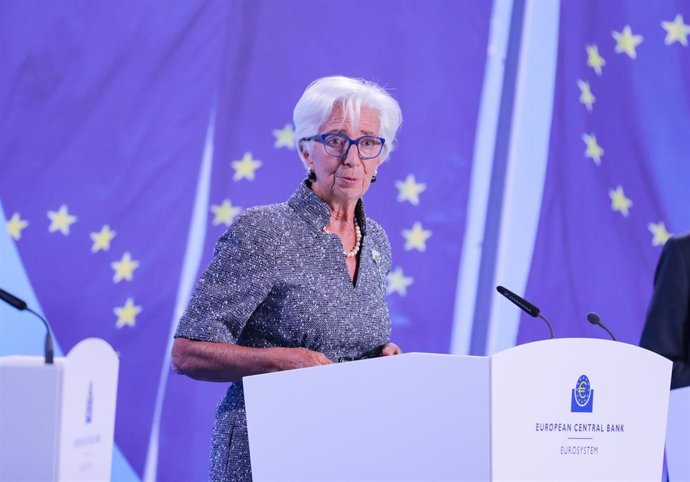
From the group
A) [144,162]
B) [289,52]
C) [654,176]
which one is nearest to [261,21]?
[289,52]

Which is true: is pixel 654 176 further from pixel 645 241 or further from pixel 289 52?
pixel 289 52

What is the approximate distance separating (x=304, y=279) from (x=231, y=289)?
152 mm

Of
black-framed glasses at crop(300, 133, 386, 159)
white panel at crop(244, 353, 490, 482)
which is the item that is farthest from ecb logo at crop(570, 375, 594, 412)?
black-framed glasses at crop(300, 133, 386, 159)

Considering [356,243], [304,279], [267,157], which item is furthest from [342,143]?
→ [267,157]

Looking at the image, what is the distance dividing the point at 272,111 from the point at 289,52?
0.20 meters

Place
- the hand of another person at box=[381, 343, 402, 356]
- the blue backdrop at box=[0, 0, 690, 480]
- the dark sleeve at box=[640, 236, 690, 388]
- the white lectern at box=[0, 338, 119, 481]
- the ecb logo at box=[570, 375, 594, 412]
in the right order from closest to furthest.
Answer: the white lectern at box=[0, 338, 119, 481], the ecb logo at box=[570, 375, 594, 412], the hand of another person at box=[381, 343, 402, 356], the dark sleeve at box=[640, 236, 690, 388], the blue backdrop at box=[0, 0, 690, 480]

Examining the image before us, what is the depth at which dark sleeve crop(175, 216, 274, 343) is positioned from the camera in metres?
1.91

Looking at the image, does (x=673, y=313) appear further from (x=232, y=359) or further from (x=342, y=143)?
(x=232, y=359)

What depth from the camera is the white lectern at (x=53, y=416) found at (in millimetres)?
1366

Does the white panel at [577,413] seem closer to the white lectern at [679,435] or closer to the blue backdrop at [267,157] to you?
the white lectern at [679,435]

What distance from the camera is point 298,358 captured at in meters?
1.84

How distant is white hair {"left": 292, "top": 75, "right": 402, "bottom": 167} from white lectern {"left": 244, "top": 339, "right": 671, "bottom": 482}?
2.20 feet

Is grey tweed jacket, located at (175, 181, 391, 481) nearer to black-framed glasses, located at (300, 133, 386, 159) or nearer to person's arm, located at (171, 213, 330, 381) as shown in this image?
person's arm, located at (171, 213, 330, 381)

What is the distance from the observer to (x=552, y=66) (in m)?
3.50
